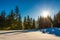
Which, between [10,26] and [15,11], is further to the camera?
[15,11]

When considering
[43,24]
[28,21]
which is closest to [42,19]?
[43,24]

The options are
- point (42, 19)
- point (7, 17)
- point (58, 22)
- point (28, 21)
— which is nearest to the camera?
point (58, 22)

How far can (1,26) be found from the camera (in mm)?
79875

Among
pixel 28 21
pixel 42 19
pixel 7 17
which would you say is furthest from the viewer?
pixel 42 19

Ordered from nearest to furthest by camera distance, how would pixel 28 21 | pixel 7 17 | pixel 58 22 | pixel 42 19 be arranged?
pixel 58 22
pixel 7 17
pixel 28 21
pixel 42 19

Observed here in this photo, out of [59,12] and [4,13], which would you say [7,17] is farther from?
[59,12]

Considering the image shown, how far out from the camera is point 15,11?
90125mm

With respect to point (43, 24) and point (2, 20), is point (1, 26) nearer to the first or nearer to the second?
point (2, 20)

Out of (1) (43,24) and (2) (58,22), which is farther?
(1) (43,24)

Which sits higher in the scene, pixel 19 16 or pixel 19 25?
Answer: pixel 19 16

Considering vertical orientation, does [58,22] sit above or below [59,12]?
below

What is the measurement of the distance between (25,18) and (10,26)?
17347 mm

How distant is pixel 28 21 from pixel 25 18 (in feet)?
10.6

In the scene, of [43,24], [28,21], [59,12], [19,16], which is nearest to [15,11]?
[19,16]
